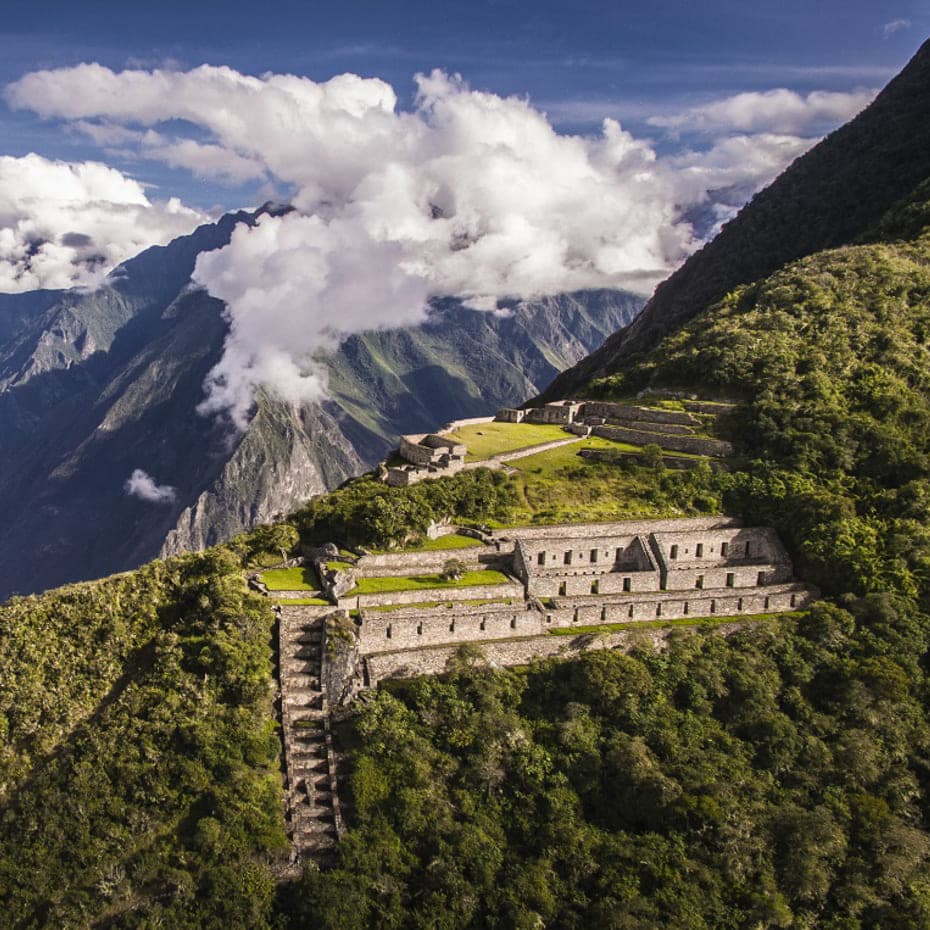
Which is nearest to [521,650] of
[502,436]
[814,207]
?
[502,436]

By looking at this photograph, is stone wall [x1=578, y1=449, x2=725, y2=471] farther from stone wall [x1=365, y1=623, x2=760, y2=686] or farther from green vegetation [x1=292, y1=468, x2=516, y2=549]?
stone wall [x1=365, y1=623, x2=760, y2=686]

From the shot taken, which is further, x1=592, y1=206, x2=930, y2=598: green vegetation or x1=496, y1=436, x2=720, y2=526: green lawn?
x1=496, y1=436, x2=720, y2=526: green lawn

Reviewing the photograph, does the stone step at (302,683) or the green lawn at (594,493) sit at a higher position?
the green lawn at (594,493)

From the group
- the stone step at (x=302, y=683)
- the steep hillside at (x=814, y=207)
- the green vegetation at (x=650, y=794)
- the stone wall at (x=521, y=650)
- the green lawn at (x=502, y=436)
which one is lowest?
the green vegetation at (x=650, y=794)

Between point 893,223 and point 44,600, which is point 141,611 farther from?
point 893,223

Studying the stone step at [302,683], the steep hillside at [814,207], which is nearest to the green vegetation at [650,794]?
the stone step at [302,683]

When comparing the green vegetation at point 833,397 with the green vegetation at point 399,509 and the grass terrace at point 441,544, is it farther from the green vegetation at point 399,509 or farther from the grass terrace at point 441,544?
the grass terrace at point 441,544

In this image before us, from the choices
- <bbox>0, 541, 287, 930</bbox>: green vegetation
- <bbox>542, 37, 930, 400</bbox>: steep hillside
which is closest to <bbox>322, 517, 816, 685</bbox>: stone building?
<bbox>0, 541, 287, 930</bbox>: green vegetation
